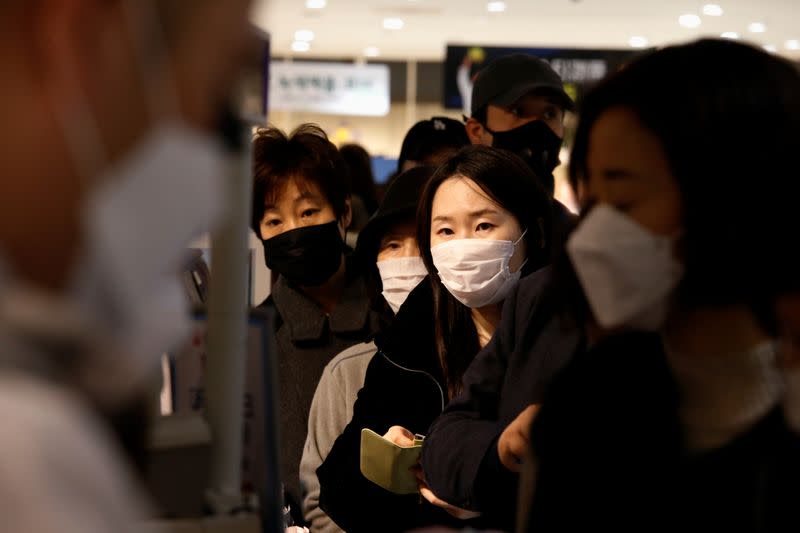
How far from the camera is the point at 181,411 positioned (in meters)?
1.69

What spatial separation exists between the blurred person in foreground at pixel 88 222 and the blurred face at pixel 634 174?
2.71 feet

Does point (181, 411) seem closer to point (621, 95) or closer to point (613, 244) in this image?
point (613, 244)

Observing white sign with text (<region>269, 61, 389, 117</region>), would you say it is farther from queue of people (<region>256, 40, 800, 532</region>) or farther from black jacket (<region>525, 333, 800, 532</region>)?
black jacket (<region>525, 333, 800, 532</region>)

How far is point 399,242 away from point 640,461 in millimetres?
2152

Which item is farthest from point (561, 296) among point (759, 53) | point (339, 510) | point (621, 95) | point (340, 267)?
point (340, 267)

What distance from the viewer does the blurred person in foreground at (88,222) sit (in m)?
0.81

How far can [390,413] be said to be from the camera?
287 centimetres

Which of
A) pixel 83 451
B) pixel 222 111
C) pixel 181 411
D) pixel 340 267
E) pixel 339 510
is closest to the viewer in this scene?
pixel 83 451

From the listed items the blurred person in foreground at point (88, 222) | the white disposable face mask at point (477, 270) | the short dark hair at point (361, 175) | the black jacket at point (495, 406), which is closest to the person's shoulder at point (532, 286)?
the black jacket at point (495, 406)

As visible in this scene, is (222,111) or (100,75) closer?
(100,75)

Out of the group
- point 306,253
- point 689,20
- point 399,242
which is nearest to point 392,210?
point 399,242

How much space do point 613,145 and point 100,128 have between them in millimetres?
938

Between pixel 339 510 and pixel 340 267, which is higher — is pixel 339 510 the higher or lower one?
the lower one

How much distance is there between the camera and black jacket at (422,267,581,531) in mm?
2186
